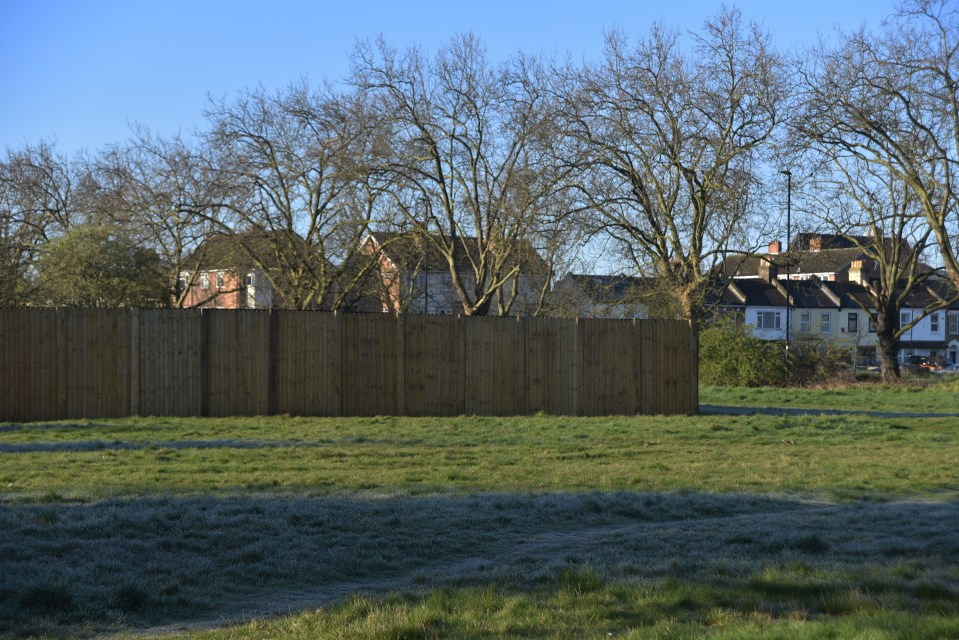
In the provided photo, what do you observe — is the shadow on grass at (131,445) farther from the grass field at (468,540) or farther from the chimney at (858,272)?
the chimney at (858,272)

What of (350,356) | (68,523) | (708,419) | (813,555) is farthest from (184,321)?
(813,555)

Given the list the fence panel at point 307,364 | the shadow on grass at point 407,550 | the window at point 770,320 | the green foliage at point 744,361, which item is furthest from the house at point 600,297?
the window at point 770,320

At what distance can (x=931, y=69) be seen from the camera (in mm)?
27125

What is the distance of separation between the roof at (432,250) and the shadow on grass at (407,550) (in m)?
19.3

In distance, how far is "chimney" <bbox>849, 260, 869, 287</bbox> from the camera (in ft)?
222

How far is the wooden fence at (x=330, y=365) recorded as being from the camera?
722 inches

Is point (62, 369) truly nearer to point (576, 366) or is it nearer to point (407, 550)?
point (576, 366)

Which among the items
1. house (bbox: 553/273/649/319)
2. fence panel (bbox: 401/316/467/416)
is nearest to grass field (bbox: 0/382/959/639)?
fence panel (bbox: 401/316/467/416)

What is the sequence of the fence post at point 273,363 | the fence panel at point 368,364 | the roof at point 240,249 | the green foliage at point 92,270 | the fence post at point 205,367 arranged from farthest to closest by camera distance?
the green foliage at point 92,270
the roof at point 240,249
the fence panel at point 368,364
the fence post at point 273,363
the fence post at point 205,367

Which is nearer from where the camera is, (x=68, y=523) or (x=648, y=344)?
(x=68, y=523)

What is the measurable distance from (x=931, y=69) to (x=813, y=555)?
78.1 ft

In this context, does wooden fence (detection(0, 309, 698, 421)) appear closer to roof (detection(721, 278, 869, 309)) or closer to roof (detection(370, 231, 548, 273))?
roof (detection(370, 231, 548, 273))

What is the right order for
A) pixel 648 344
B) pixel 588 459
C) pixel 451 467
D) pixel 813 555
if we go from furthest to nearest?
pixel 648 344 < pixel 588 459 < pixel 451 467 < pixel 813 555

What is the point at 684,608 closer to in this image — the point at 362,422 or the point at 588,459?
the point at 588,459
